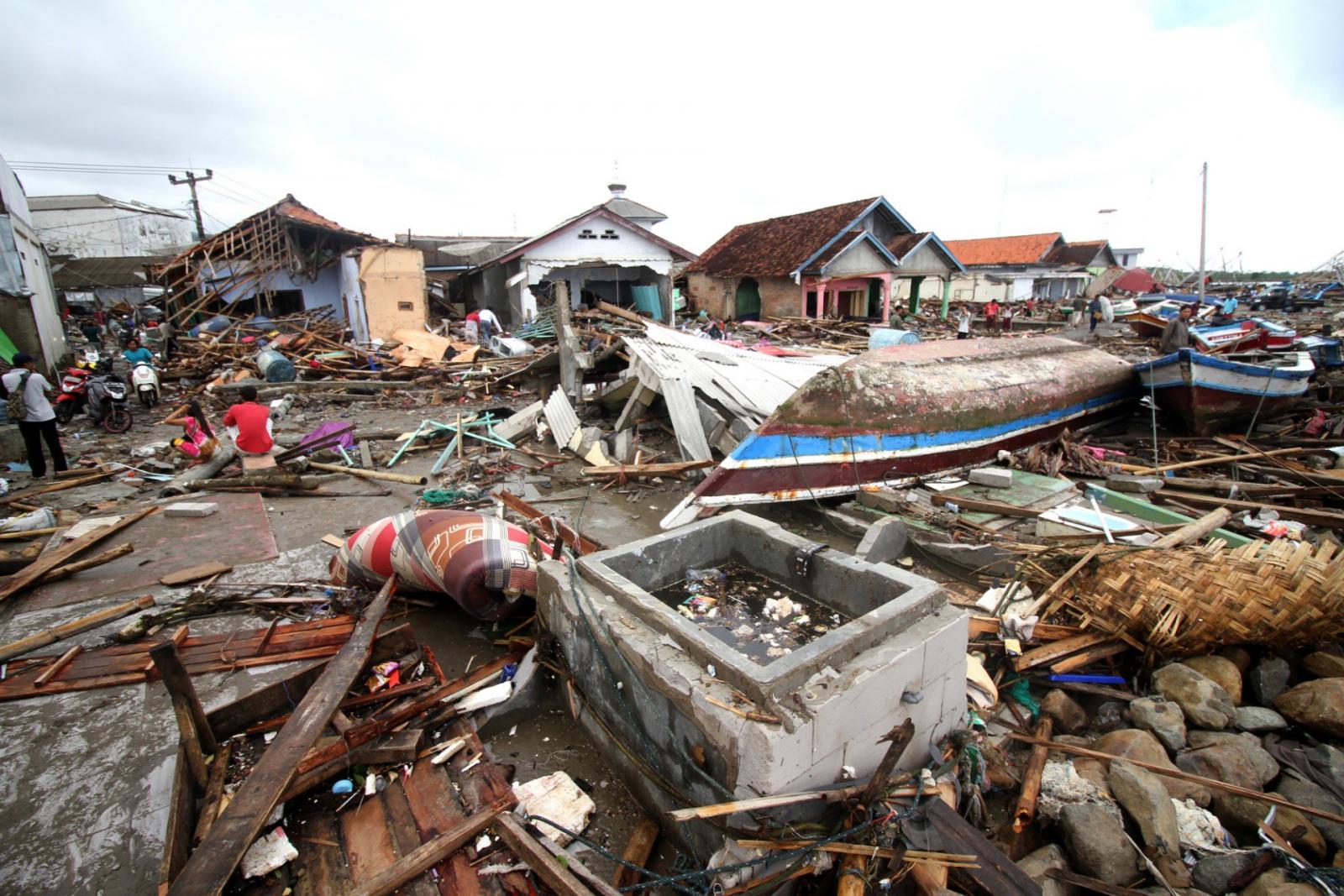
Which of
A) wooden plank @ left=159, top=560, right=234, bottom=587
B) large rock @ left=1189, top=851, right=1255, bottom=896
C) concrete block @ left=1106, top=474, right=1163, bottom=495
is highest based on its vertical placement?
wooden plank @ left=159, top=560, right=234, bottom=587

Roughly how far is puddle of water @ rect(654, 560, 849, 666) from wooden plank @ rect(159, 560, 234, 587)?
454 cm

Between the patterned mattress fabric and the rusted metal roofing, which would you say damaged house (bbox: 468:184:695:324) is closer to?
the patterned mattress fabric

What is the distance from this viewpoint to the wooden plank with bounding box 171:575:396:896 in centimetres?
250

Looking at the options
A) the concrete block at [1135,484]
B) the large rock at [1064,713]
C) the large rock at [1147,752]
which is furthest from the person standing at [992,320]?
the large rock at [1147,752]

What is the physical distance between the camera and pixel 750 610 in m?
4.21

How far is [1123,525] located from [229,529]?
959 centimetres

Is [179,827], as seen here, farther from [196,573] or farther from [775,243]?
[775,243]

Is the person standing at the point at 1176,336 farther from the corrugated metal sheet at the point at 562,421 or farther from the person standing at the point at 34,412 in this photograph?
the person standing at the point at 34,412

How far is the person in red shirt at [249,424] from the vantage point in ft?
27.6

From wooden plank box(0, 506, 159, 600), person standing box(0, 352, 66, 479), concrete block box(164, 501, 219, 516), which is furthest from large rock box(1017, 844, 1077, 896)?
person standing box(0, 352, 66, 479)

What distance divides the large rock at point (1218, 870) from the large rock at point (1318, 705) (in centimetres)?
137

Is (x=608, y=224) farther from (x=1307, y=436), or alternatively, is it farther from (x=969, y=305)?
(x=969, y=305)

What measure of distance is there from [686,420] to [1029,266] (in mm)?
38153

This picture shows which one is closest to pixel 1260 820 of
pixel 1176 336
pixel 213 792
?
pixel 213 792
